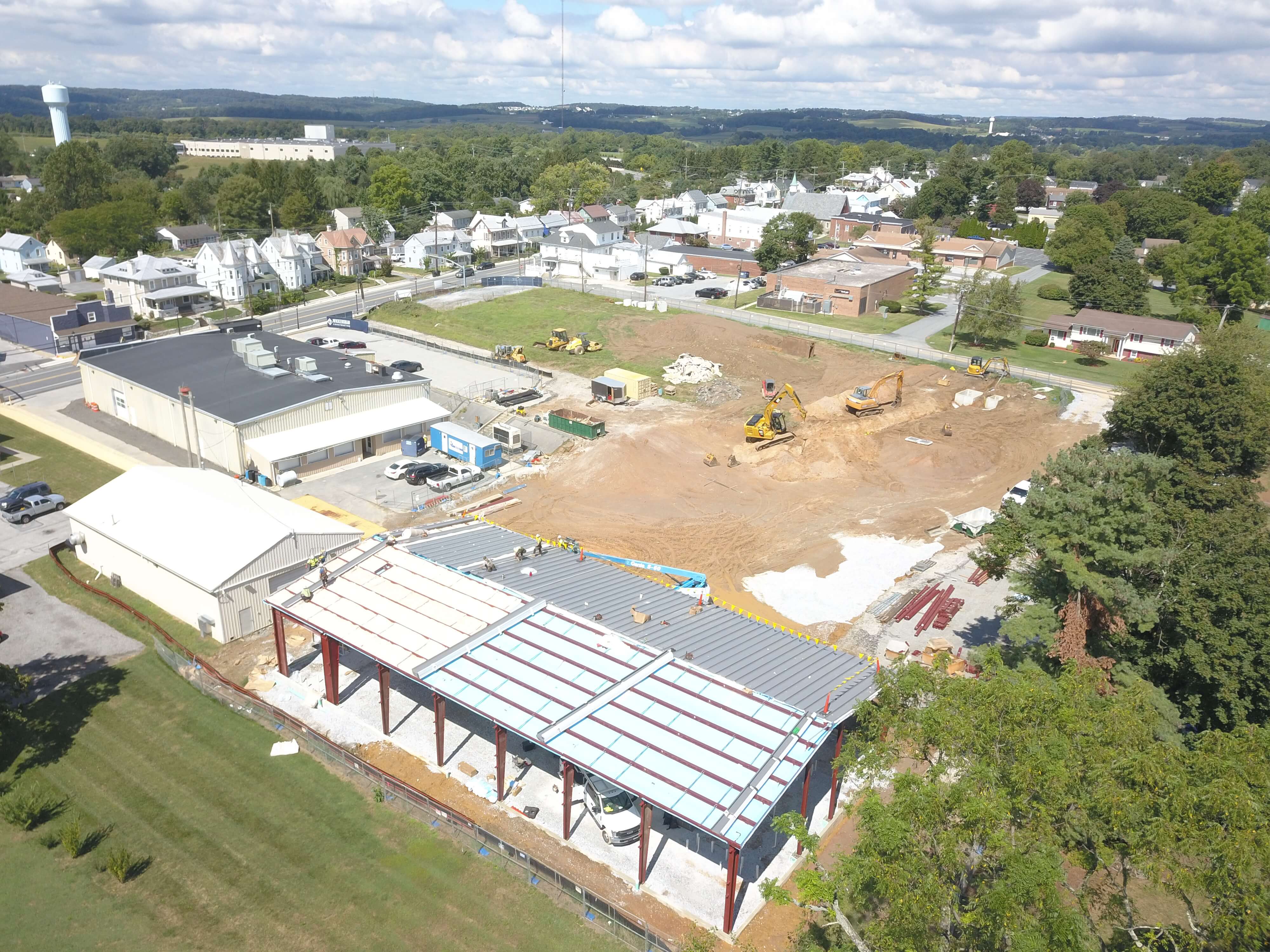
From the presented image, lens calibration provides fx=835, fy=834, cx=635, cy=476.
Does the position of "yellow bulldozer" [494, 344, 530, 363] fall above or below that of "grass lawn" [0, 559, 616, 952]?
above

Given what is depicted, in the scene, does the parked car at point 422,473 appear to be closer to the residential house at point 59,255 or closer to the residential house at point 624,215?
the residential house at point 59,255

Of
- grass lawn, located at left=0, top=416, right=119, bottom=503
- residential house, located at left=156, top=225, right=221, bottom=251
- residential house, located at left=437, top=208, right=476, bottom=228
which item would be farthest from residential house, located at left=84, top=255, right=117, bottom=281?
grass lawn, located at left=0, top=416, right=119, bottom=503

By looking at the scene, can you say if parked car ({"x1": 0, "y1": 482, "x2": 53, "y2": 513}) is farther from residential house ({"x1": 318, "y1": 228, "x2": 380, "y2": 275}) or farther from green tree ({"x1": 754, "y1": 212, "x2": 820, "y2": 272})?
green tree ({"x1": 754, "y1": 212, "x2": 820, "y2": 272})

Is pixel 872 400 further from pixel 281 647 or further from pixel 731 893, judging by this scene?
pixel 731 893

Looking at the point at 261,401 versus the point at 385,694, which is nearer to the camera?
the point at 385,694

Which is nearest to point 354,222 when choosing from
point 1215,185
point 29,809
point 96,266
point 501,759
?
point 96,266

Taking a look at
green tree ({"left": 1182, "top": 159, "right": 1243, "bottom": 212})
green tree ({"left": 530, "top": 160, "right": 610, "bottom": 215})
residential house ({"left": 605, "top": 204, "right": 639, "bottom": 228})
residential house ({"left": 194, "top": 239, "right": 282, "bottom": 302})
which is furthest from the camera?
green tree ({"left": 1182, "top": 159, "right": 1243, "bottom": 212})
